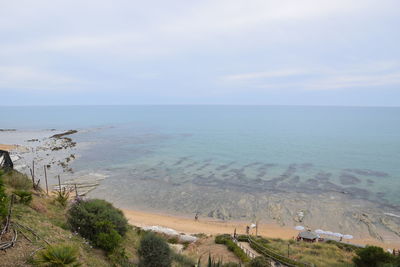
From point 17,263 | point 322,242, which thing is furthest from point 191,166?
point 17,263

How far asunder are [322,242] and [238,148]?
42.2 metres

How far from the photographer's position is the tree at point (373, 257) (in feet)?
44.3

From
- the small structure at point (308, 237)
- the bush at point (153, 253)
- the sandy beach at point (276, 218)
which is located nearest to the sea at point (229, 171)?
the sandy beach at point (276, 218)

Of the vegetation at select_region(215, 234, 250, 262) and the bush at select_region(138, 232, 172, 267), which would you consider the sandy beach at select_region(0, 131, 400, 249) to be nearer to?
the vegetation at select_region(215, 234, 250, 262)

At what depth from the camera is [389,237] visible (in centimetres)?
2347

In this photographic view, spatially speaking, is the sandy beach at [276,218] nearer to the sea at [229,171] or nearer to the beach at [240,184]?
the beach at [240,184]

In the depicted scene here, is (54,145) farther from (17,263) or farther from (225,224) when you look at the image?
(17,263)

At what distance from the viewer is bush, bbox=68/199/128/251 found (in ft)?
35.6

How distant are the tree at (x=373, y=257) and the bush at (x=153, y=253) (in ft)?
34.9

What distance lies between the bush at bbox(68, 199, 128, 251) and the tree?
12.8 metres

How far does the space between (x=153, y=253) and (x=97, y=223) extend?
2.93m

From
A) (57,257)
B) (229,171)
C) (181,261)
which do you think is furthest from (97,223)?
(229,171)

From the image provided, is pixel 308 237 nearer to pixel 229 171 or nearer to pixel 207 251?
pixel 207 251

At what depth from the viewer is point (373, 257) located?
13688mm
